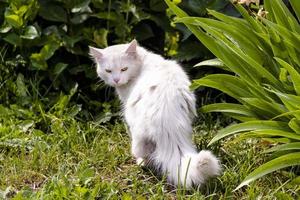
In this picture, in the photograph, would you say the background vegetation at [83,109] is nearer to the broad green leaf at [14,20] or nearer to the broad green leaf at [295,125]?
the broad green leaf at [14,20]

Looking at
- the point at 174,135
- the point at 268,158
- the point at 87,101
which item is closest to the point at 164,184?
the point at 174,135

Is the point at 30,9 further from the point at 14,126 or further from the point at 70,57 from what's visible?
the point at 14,126

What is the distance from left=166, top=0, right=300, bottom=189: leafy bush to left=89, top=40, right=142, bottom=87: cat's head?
0.41 m

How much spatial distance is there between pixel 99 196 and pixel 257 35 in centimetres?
133

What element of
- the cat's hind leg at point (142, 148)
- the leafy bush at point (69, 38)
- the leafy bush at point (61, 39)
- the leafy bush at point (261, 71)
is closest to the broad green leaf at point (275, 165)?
the leafy bush at point (261, 71)

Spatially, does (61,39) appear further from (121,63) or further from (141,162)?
(141,162)

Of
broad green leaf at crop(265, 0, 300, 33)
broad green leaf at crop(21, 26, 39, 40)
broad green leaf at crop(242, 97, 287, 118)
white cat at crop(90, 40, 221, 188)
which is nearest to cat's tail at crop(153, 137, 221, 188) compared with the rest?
white cat at crop(90, 40, 221, 188)

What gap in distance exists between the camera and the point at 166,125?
4055mm

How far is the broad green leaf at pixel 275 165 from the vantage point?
3.79 m

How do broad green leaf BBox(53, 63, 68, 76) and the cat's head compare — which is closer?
the cat's head

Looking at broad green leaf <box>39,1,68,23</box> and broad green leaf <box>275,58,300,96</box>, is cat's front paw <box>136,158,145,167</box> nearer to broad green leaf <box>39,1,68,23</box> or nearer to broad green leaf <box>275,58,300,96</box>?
broad green leaf <box>275,58,300,96</box>

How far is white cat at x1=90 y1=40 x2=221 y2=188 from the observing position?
387 centimetres

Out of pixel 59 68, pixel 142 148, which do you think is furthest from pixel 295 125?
pixel 59 68

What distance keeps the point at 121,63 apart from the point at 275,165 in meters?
1.26
